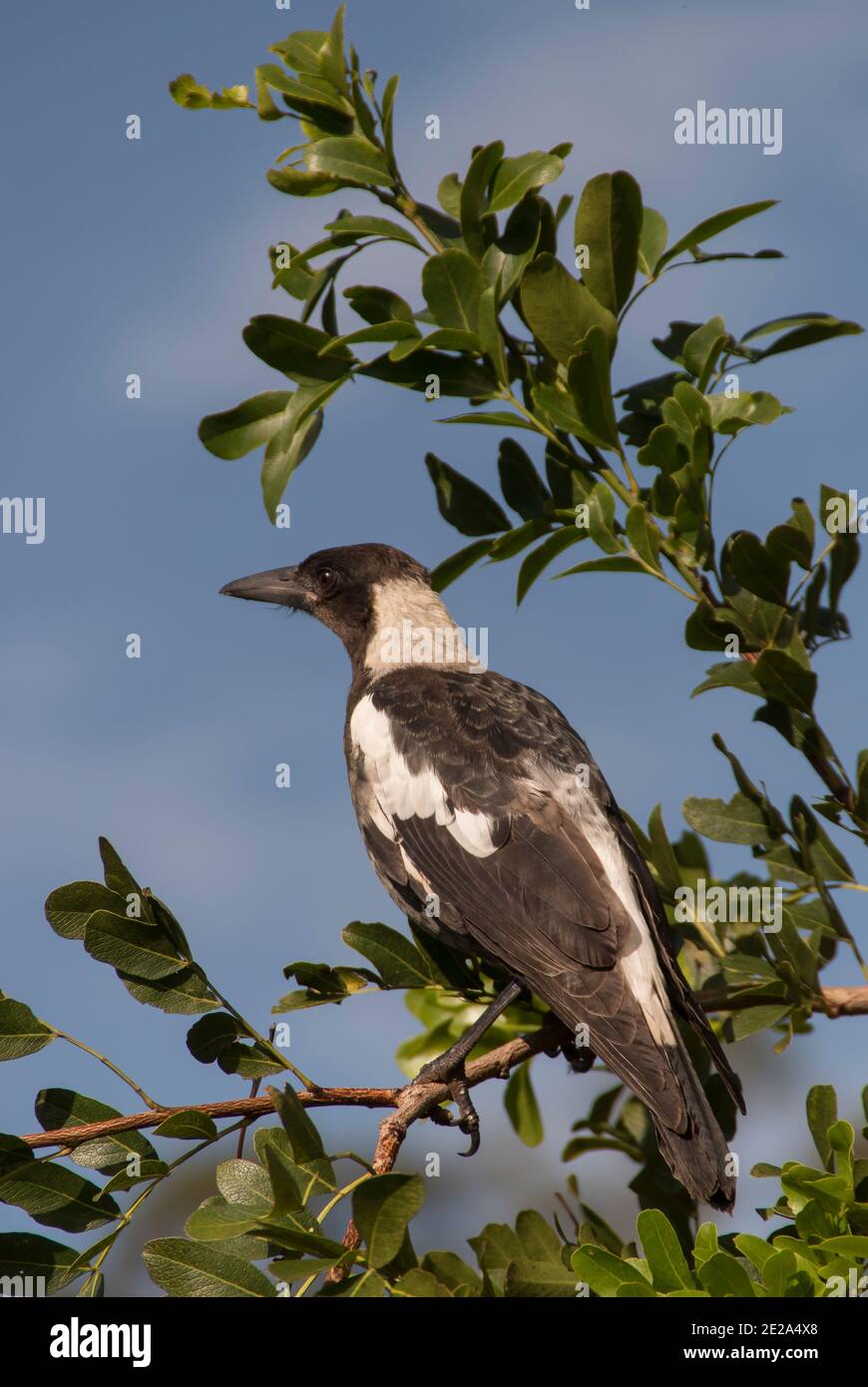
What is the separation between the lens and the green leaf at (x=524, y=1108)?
4.30 m

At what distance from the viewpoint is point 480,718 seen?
4816mm

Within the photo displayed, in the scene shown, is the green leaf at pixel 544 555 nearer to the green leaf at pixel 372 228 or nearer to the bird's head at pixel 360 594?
the green leaf at pixel 372 228

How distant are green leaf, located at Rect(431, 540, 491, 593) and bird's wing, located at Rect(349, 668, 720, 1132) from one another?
761 mm

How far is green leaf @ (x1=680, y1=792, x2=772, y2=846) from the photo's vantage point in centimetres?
385

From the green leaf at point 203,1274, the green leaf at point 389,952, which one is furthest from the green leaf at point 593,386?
the green leaf at point 203,1274

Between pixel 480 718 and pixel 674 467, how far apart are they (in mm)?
1431

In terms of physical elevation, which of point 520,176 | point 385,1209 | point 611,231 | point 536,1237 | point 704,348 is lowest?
point 536,1237

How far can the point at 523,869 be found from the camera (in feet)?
14.1

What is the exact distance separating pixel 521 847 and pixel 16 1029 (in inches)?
71.6

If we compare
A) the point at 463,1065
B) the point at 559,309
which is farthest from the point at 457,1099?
the point at 559,309

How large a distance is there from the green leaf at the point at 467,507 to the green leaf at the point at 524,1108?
1828 millimetres

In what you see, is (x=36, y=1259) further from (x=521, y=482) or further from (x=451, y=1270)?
(x=521, y=482)
